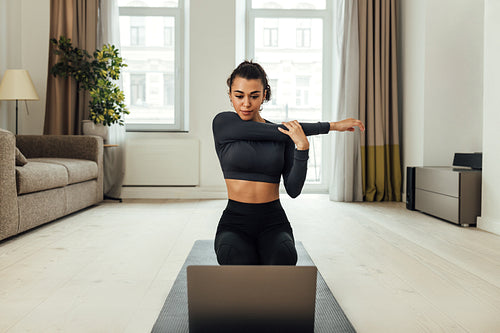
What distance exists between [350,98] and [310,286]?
3512 millimetres

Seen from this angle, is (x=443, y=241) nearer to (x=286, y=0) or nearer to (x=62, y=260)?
(x=62, y=260)

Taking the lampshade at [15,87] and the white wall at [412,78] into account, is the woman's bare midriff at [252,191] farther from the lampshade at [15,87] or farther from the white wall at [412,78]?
the lampshade at [15,87]

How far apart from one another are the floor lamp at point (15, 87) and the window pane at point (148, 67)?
114cm

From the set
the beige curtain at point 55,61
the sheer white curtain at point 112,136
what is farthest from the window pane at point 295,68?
the beige curtain at point 55,61

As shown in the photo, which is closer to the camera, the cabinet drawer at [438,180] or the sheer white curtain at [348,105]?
the cabinet drawer at [438,180]

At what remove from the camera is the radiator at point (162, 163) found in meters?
4.66

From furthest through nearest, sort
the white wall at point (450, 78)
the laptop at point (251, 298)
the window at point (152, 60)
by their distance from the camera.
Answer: the window at point (152, 60)
the white wall at point (450, 78)
the laptop at point (251, 298)

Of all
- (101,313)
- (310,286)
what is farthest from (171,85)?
(310,286)

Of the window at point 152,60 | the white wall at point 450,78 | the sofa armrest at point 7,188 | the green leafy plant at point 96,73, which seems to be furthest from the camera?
the window at point 152,60

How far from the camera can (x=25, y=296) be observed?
1.62 meters

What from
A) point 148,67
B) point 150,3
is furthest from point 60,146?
point 150,3

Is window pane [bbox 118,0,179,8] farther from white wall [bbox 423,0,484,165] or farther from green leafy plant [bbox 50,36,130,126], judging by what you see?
white wall [bbox 423,0,484,165]

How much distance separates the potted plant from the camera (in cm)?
414

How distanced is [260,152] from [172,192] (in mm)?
3301
